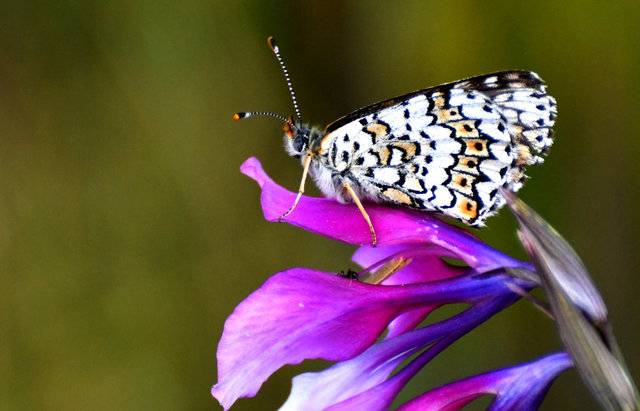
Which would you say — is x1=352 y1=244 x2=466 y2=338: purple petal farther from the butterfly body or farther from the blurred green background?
the blurred green background

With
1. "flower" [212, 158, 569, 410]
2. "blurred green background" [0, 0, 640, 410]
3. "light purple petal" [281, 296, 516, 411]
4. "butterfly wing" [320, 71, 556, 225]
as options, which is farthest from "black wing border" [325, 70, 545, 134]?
"blurred green background" [0, 0, 640, 410]

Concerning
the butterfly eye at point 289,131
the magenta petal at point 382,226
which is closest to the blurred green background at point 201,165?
the butterfly eye at point 289,131

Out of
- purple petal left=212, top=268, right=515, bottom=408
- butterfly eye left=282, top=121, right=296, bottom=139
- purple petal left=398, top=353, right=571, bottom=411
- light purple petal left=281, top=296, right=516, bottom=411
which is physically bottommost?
purple petal left=398, top=353, right=571, bottom=411

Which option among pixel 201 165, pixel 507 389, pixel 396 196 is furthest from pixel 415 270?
pixel 201 165

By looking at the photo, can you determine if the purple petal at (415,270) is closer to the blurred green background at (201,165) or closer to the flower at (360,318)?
the flower at (360,318)

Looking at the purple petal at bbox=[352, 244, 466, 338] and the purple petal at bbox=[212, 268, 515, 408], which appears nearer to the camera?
the purple petal at bbox=[212, 268, 515, 408]

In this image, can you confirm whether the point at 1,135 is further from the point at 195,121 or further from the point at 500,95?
the point at 500,95
